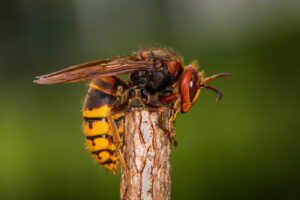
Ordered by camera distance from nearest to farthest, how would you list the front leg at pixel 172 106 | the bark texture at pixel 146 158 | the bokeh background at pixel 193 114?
the bark texture at pixel 146 158, the front leg at pixel 172 106, the bokeh background at pixel 193 114

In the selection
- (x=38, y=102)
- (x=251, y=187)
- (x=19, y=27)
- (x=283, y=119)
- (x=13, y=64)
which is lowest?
(x=251, y=187)

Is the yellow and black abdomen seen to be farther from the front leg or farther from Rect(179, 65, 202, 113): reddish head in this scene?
Rect(179, 65, 202, 113): reddish head

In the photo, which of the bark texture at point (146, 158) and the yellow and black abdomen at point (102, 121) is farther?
the yellow and black abdomen at point (102, 121)

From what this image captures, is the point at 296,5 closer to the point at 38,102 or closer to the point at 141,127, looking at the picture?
the point at 38,102

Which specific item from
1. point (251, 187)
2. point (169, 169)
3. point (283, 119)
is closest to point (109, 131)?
point (169, 169)

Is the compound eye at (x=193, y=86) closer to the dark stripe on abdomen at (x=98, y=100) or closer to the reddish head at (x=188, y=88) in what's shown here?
the reddish head at (x=188, y=88)

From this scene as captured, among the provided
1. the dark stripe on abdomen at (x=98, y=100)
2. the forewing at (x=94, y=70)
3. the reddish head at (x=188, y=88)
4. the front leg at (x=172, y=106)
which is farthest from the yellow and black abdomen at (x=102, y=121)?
the reddish head at (x=188, y=88)
